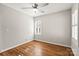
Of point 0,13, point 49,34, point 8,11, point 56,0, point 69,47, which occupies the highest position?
point 8,11

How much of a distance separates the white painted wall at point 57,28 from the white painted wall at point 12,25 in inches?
20.7

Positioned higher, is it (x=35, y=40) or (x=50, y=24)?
(x=50, y=24)

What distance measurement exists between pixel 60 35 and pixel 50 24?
1.99ft

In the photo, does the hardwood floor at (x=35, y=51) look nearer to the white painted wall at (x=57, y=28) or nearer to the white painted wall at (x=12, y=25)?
the white painted wall at (x=12, y=25)

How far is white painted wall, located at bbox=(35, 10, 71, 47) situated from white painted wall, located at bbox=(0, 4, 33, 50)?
1.72ft

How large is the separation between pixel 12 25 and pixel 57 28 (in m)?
1.68

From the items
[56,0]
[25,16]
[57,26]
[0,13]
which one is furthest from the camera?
[57,26]

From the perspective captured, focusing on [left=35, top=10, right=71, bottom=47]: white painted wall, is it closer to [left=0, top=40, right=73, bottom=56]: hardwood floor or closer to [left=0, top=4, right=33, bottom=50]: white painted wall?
[left=0, top=40, right=73, bottom=56]: hardwood floor

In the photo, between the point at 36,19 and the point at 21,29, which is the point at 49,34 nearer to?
the point at 36,19

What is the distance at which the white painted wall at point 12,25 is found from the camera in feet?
5.40

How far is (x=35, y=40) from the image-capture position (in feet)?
6.26

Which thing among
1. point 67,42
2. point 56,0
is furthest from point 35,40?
point 56,0

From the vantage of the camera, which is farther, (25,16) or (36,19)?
(25,16)

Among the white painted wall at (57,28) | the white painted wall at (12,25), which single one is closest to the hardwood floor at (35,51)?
the white painted wall at (12,25)
